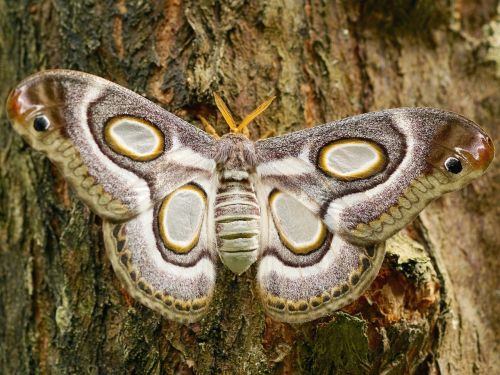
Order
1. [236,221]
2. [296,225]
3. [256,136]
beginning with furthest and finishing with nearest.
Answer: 1. [256,136]
2. [296,225]
3. [236,221]

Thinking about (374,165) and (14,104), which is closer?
(14,104)

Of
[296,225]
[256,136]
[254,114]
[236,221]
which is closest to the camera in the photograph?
[236,221]

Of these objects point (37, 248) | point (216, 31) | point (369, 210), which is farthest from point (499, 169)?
point (37, 248)

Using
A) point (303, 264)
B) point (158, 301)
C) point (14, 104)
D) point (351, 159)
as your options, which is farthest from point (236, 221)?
point (14, 104)

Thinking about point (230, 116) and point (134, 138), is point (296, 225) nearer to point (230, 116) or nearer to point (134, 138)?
point (230, 116)

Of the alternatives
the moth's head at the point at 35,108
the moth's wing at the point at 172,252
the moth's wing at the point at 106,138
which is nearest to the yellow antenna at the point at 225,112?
the moth's wing at the point at 106,138

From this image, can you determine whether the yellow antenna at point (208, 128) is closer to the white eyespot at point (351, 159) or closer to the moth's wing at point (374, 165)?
the moth's wing at point (374, 165)
